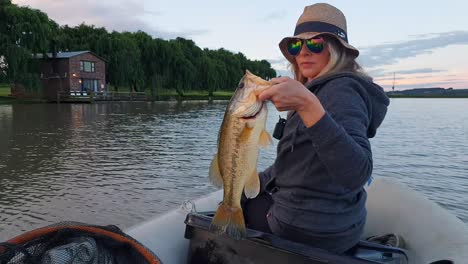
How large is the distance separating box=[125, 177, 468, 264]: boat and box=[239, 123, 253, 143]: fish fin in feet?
2.63

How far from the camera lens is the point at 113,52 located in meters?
53.8

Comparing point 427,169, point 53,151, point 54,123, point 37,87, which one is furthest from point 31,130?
point 37,87

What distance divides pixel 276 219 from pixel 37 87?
42964 millimetres

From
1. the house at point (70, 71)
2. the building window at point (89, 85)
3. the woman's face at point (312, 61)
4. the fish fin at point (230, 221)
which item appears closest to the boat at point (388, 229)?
the fish fin at point (230, 221)

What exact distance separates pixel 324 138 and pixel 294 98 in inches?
9.3

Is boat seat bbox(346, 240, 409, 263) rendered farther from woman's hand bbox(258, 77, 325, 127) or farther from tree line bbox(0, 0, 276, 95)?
tree line bbox(0, 0, 276, 95)

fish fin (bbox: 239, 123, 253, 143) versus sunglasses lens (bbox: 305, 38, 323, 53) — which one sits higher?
sunglasses lens (bbox: 305, 38, 323, 53)

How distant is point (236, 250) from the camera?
114 inches

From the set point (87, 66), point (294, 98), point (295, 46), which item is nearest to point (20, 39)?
point (87, 66)

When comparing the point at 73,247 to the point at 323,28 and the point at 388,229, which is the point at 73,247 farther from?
the point at 388,229

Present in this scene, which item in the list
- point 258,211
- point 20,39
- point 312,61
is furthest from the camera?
point 20,39

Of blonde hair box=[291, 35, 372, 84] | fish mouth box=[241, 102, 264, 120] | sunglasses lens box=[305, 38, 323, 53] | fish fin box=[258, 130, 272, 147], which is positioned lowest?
fish fin box=[258, 130, 272, 147]

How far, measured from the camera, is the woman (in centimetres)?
200

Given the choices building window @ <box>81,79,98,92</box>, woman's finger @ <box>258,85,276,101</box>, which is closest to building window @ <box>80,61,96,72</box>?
building window @ <box>81,79,98,92</box>
